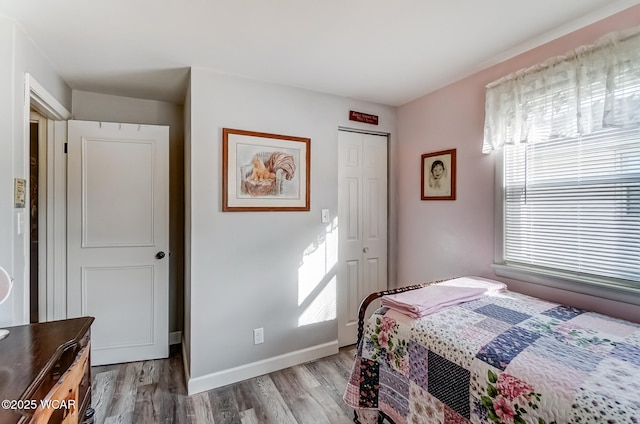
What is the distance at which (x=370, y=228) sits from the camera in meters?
2.88

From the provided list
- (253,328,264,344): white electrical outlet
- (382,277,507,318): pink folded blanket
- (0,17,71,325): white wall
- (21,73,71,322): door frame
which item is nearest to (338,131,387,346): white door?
(253,328,264,344): white electrical outlet

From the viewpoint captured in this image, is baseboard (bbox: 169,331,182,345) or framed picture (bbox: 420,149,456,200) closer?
framed picture (bbox: 420,149,456,200)

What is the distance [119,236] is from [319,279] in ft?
5.75

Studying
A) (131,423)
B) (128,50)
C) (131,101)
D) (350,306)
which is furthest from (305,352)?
(131,101)

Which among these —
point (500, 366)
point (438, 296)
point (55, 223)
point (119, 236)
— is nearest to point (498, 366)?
point (500, 366)

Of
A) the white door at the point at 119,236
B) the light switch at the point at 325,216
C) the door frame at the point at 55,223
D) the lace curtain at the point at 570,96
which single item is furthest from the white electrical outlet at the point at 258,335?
the lace curtain at the point at 570,96

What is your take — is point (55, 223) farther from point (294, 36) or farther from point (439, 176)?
point (439, 176)

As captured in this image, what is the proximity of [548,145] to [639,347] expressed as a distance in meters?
1.17

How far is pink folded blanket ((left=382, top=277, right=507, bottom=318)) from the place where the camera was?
4.90 ft

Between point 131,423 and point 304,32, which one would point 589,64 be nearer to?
point 304,32

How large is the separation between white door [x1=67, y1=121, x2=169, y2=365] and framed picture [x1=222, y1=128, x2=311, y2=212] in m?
0.80

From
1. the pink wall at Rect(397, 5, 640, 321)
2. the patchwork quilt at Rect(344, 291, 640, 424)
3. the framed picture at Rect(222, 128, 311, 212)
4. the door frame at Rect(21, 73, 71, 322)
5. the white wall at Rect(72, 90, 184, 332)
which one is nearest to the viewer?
the patchwork quilt at Rect(344, 291, 640, 424)

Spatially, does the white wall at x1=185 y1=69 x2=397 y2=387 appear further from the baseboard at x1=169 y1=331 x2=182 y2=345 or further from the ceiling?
the baseboard at x1=169 y1=331 x2=182 y2=345

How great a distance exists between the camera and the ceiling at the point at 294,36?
1472mm
